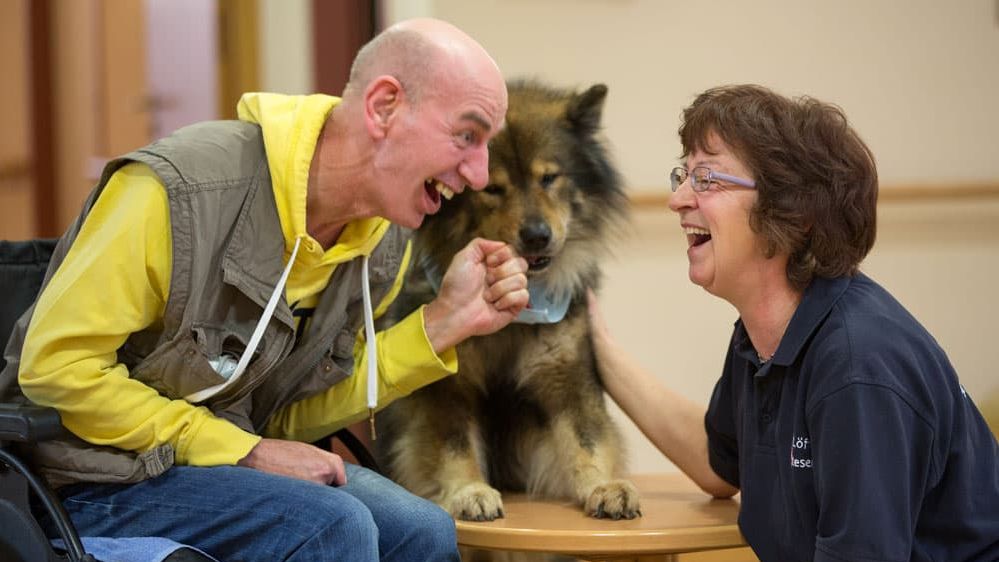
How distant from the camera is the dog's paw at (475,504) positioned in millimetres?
1819

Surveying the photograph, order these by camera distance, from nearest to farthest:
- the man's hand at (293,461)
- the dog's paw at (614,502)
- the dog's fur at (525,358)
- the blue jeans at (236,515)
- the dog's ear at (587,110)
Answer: the blue jeans at (236,515), the man's hand at (293,461), the dog's paw at (614,502), the dog's fur at (525,358), the dog's ear at (587,110)

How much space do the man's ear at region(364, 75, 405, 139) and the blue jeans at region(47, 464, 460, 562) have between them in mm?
529

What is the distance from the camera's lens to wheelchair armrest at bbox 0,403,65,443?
1.33m

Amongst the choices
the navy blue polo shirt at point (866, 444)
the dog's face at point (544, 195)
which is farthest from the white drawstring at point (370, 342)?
the navy blue polo shirt at point (866, 444)

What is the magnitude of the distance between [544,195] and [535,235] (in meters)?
0.11

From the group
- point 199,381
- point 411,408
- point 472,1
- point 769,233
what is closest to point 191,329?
point 199,381

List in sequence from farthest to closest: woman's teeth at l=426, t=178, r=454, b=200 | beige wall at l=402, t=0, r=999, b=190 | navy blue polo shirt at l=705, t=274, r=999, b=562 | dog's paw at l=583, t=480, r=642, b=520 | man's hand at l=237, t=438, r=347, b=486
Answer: beige wall at l=402, t=0, r=999, b=190 < dog's paw at l=583, t=480, r=642, b=520 < woman's teeth at l=426, t=178, r=454, b=200 < man's hand at l=237, t=438, r=347, b=486 < navy blue polo shirt at l=705, t=274, r=999, b=562

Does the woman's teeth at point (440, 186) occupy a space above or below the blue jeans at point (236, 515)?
above

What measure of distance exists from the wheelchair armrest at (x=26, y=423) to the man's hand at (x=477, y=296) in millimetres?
656

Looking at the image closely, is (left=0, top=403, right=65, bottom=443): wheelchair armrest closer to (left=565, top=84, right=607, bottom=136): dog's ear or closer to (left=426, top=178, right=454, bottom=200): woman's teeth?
(left=426, top=178, right=454, bottom=200): woman's teeth

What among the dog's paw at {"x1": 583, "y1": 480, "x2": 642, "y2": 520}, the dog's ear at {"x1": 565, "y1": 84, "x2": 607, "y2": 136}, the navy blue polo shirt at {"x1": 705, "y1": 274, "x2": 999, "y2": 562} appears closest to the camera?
the navy blue polo shirt at {"x1": 705, "y1": 274, "x2": 999, "y2": 562}

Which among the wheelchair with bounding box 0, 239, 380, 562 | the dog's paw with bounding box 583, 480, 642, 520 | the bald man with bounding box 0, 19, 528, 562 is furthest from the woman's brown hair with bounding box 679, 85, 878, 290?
the wheelchair with bounding box 0, 239, 380, 562

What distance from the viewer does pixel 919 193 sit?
332 cm

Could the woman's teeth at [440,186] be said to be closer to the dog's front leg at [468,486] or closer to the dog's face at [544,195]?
the dog's face at [544,195]
